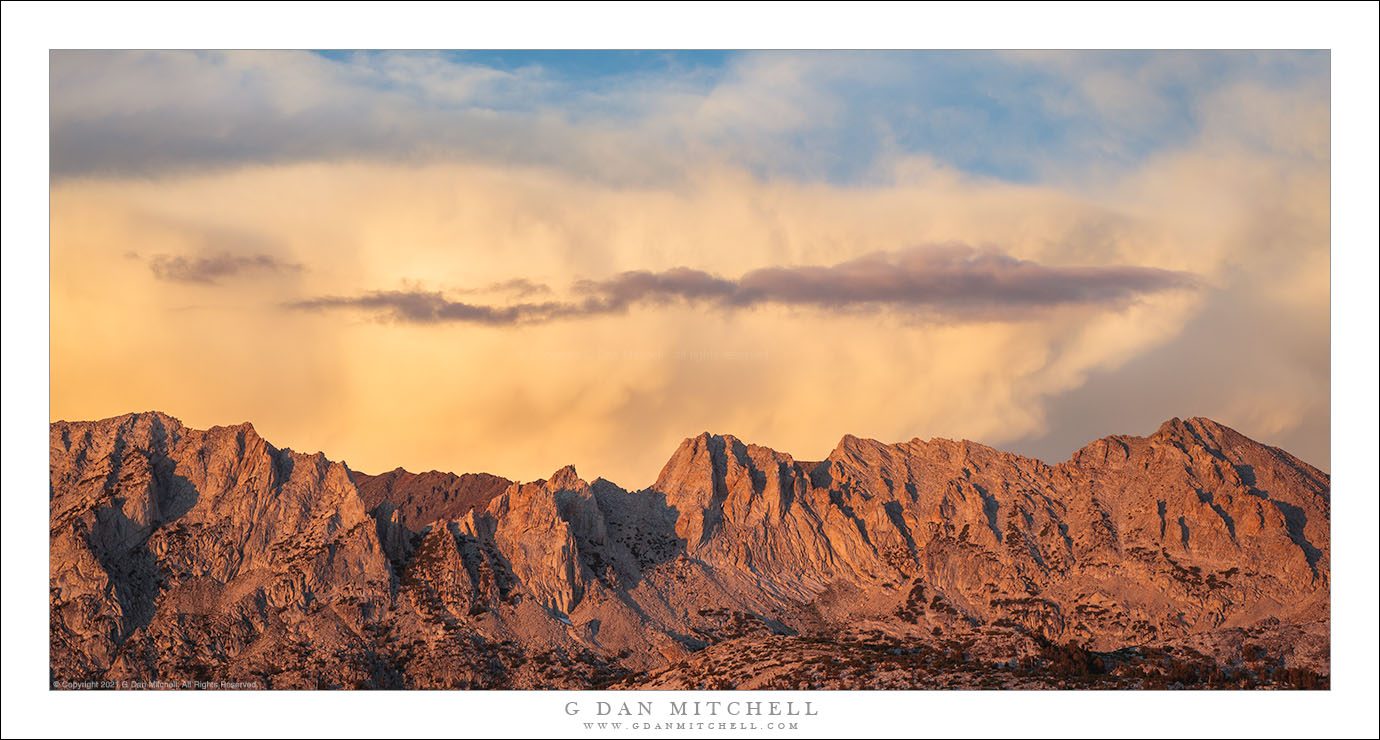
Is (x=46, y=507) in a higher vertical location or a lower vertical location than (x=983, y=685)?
higher

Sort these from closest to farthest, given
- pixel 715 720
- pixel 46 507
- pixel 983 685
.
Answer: pixel 715 720, pixel 46 507, pixel 983 685

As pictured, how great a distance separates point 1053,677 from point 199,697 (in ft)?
362

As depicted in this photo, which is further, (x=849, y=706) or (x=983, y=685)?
(x=983, y=685)

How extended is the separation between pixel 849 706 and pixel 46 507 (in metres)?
92.4

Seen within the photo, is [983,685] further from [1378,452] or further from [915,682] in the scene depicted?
[1378,452]

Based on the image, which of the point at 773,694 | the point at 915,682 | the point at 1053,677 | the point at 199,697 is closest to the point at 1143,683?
the point at 1053,677

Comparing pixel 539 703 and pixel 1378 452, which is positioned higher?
pixel 1378 452

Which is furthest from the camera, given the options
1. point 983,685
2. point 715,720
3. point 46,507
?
point 983,685

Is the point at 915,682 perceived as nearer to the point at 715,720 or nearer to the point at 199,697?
the point at 715,720

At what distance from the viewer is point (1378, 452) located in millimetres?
161250

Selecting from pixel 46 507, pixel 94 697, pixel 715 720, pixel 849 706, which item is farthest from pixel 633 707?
pixel 46 507

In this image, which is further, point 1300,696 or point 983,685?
point 983,685

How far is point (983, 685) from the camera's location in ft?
618

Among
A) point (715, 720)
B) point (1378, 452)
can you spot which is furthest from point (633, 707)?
point (1378, 452)
